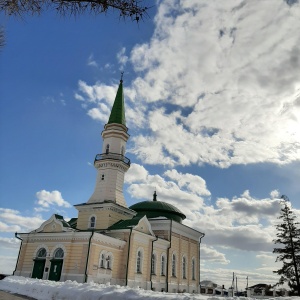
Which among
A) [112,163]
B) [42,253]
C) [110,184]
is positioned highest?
[112,163]

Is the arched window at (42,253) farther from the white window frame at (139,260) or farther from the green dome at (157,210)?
the green dome at (157,210)

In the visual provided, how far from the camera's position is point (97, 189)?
32.1 meters

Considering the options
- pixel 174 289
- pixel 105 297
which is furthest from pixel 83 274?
pixel 105 297

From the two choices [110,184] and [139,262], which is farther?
[110,184]

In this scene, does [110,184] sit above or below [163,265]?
above

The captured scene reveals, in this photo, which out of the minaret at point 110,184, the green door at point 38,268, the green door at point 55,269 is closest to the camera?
the green door at point 55,269

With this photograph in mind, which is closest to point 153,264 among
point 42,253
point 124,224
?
point 124,224

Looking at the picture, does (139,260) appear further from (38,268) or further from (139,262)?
(38,268)

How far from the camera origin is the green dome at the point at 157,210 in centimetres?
3691

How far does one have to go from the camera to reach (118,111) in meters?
35.8

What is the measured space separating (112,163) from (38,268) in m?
11.8

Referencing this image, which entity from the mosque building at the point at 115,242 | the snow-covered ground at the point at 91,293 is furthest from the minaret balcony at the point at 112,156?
the snow-covered ground at the point at 91,293

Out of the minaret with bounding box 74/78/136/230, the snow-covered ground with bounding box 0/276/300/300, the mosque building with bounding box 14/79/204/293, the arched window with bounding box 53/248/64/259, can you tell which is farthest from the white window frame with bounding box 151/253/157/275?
the snow-covered ground with bounding box 0/276/300/300

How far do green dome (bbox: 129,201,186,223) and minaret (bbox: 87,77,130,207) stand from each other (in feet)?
17.7
